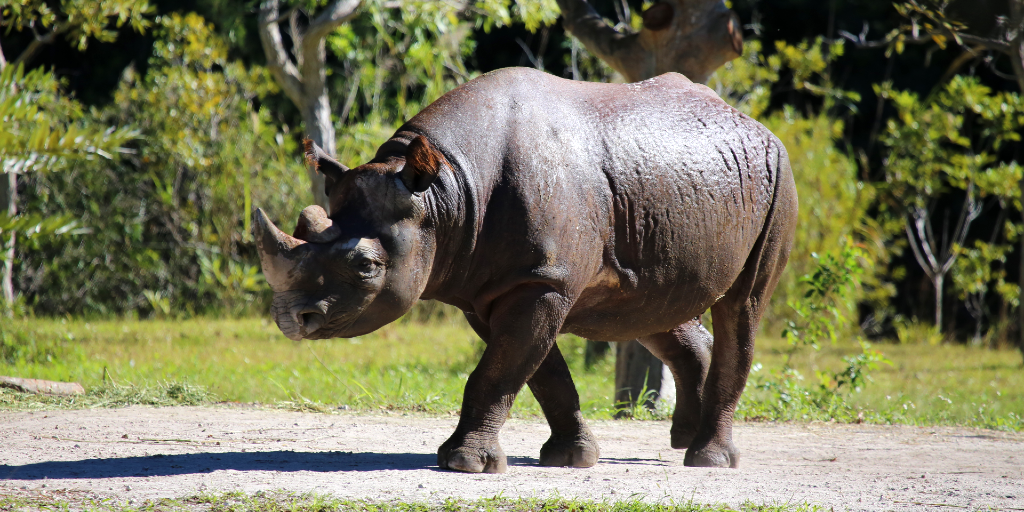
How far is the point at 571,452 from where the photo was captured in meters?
4.46

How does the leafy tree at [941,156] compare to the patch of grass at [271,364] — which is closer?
the patch of grass at [271,364]

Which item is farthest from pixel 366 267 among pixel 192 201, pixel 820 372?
pixel 192 201

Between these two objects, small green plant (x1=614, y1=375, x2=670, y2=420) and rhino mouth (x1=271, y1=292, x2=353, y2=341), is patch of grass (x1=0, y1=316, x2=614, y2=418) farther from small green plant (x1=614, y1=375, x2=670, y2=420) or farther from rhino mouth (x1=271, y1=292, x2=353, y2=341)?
rhino mouth (x1=271, y1=292, x2=353, y2=341)

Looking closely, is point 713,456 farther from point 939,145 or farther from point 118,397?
point 939,145

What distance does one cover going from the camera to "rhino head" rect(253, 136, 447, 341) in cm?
369

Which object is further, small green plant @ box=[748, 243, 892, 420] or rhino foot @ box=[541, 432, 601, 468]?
small green plant @ box=[748, 243, 892, 420]

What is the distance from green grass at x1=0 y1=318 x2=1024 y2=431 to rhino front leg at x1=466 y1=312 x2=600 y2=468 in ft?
6.25

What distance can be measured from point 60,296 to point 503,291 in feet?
30.5

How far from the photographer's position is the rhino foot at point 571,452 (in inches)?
176

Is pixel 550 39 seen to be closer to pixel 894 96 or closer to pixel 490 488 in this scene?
pixel 894 96

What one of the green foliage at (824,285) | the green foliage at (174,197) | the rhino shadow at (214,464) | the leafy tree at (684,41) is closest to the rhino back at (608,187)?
the rhino shadow at (214,464)

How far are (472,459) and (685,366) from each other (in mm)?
1565

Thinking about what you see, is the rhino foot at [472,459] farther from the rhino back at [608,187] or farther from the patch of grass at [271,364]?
the patch of grass at [271,364]

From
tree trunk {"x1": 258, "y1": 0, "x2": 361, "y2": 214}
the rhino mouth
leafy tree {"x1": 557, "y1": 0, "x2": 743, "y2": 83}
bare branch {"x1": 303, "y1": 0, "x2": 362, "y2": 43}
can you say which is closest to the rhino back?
the rhino mouth
